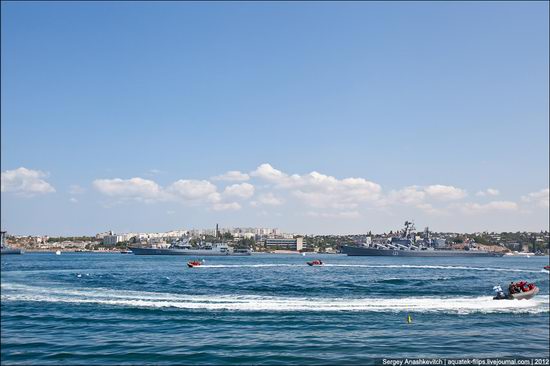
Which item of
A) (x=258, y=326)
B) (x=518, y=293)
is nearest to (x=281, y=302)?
(x=258, y=326)

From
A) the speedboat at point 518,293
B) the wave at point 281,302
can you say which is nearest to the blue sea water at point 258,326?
the wave at point 281,302

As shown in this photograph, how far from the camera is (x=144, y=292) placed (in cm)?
5156

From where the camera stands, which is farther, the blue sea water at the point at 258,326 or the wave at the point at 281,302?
the wave at the point at 281,302

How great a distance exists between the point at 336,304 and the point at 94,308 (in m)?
20.1

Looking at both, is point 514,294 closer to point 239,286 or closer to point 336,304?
point 336,304

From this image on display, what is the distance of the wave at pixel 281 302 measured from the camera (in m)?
39.5

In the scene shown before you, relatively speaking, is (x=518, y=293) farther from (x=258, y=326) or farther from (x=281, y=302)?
(x=258, y=326)

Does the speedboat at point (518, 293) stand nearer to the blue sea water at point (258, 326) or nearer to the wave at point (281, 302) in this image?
the wave at point (281, 302)

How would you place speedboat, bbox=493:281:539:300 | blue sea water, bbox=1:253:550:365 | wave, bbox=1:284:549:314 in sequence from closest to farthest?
1. blue sea water, bbox=1:253:550:365
2. wave, bbox=1:284:549:314
3. speedboat, bbox=493:281:539:300

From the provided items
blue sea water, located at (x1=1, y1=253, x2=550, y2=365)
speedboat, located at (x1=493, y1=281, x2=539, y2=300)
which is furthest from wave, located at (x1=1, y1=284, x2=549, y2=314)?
speedboat, located at (x1=493, y1=281, x2=539, y2=300)

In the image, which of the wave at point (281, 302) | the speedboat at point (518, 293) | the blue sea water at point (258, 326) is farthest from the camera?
the speedboat at point (518, 293)

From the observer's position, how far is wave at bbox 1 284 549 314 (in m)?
39.5

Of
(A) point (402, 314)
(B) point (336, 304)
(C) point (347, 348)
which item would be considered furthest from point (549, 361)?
(B) point (336, 304)

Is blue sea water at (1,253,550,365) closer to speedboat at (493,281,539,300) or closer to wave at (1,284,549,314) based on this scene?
wave at (1,284,549,314)
